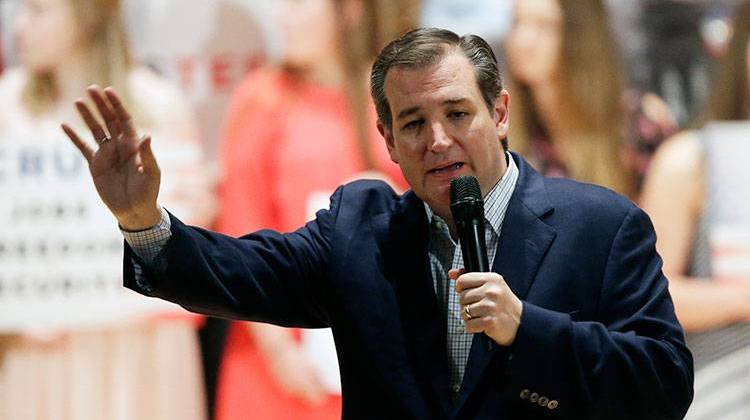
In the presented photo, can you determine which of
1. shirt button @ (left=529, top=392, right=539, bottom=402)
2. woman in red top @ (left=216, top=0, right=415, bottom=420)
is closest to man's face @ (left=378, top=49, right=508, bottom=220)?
shirt button @ (left=529, top=392, right=539, bottom=402)

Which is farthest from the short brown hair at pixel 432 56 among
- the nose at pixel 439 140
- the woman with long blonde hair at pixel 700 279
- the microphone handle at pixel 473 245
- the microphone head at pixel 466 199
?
the woman with long blonde hair at pixel 700 279

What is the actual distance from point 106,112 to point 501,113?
73cm

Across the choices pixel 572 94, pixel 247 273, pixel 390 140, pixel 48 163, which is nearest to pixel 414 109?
pixel 390 140

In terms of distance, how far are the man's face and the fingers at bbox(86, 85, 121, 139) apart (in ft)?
1.64

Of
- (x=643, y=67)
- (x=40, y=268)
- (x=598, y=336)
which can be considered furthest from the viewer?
(x=643, y=67)

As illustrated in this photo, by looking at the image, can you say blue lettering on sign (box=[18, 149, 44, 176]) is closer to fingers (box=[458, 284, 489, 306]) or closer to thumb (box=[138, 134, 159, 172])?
thumb (box=[138, 134, 159, 172])

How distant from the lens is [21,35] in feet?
13.5

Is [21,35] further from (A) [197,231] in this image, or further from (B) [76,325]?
(A) [197,231]

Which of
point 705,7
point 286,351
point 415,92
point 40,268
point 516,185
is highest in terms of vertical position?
point 705,7

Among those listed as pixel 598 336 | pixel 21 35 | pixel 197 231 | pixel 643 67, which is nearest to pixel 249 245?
pixel 197 231

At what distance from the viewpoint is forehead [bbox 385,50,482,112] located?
1920mm

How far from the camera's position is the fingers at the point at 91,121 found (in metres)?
1.83

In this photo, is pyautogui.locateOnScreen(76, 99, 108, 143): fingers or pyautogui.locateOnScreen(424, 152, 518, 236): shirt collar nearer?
pyautogui.locateOnScreen(76, 99, 108, 143): fingers

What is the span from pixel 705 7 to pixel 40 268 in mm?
2919
